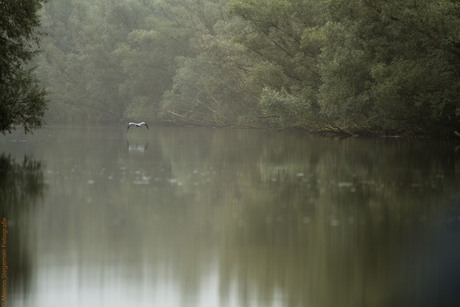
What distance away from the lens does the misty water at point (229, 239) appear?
22.3 feet

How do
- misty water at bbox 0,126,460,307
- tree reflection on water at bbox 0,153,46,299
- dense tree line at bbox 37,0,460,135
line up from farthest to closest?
dense tree line at bbox 37,0,460,135 < tree reflection on water at bbox 0,153,46,299 < misty water at bbox 0,126,460,307

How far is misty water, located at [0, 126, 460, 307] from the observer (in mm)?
6801

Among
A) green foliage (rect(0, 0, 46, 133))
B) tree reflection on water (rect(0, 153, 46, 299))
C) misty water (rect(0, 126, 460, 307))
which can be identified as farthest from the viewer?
green foliage (rect(0, 0, 46, 133))

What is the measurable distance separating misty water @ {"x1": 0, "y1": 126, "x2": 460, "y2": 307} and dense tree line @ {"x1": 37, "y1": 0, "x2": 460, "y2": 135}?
18198mm

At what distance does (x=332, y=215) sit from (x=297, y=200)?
2102 millimetres

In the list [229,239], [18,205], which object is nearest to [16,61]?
[18,205]

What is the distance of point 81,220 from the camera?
10.6m

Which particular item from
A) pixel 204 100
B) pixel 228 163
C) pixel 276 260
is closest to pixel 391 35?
pixel 228 163

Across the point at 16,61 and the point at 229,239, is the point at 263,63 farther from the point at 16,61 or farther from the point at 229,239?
the point at 229,239

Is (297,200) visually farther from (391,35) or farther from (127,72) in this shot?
(127,72)

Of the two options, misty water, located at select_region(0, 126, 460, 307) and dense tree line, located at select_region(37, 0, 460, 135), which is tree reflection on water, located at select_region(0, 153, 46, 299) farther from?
dense tree line, located at select_region(37, 0, 460, 135)

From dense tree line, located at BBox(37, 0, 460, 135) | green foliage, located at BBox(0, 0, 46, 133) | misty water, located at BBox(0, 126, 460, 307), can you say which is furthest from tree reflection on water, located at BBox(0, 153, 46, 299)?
dense tree line, located at BBox(37, 0, 460, 135)

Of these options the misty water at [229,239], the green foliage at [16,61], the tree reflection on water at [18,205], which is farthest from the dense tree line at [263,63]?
the misty water at [229,239]

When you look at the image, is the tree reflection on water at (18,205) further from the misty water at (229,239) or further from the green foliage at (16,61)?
the green foliage at (16,61)
